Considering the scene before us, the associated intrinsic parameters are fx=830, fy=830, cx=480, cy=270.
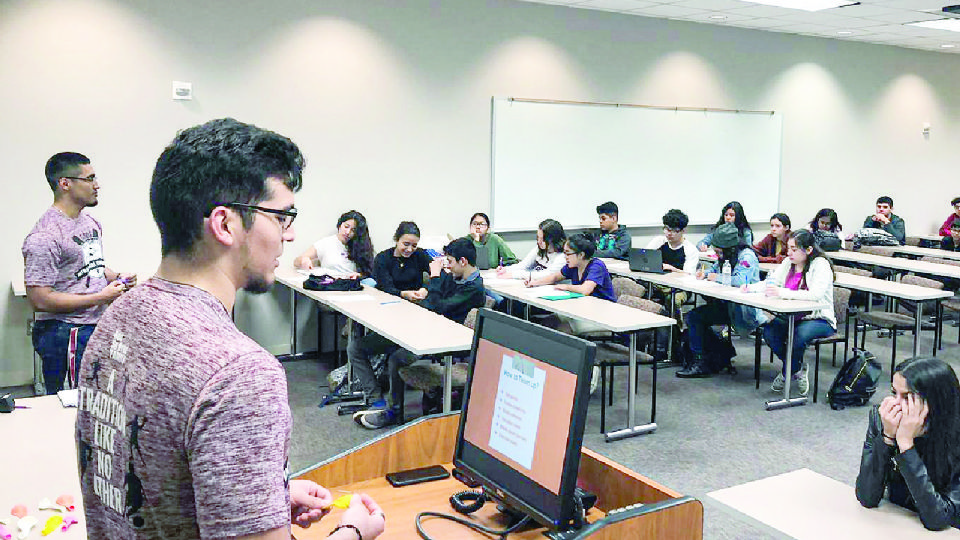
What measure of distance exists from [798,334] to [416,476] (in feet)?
14.7

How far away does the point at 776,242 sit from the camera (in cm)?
837

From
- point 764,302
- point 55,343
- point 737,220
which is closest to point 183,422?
point 55,343

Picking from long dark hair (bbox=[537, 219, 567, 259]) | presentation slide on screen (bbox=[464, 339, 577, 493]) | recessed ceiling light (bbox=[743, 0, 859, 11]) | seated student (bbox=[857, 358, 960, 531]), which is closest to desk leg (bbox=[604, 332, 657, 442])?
long dark hair (bbox=[537, 219, 567, 259])

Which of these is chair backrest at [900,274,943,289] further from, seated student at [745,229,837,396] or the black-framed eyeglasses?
the black-framed eyeglasses

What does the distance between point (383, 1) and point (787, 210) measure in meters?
5.36

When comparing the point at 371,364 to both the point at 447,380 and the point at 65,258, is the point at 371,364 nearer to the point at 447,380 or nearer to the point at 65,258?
the point at 447,380

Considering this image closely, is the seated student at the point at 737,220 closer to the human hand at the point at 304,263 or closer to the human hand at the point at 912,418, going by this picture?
the human hand at the point at 304,263

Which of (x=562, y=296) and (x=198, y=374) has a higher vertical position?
(x=198, y=374)

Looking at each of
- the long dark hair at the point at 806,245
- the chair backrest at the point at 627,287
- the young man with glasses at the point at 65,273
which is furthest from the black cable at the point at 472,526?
the chair backrest at the point at 627,287

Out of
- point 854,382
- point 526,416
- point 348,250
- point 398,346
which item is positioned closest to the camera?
point 526,416

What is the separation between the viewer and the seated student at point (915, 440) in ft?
8.02

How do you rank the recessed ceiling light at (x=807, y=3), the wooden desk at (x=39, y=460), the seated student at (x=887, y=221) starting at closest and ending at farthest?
1. the wooden desk at (x=39, y=460)
2. the recessed ceiling light at (x=807, y=3)
3. the seated student at (x=887, y=221)

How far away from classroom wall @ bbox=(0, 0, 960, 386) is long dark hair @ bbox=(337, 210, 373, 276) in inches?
15.8

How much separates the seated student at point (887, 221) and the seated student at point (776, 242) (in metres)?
2.35
